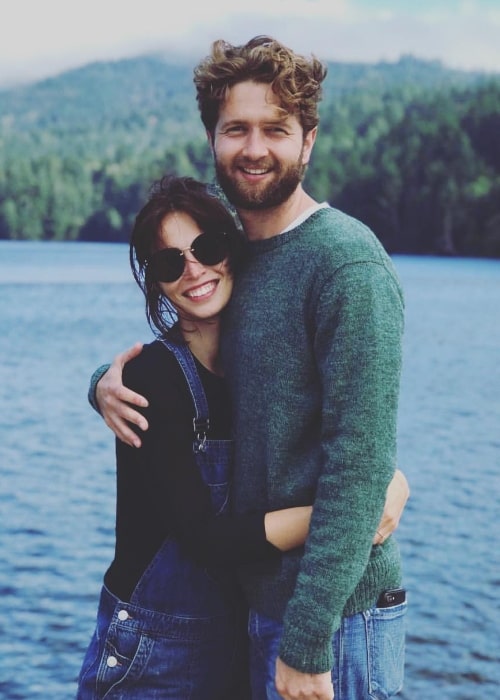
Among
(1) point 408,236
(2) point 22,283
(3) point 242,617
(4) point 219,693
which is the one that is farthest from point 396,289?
(1) point 408,236

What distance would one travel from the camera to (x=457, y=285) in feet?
160

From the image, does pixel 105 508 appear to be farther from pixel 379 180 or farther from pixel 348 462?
pixel 379 180

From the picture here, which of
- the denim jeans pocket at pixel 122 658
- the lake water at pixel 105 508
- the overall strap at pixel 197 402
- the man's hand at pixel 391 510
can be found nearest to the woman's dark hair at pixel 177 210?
the overall strap at pixel 197 402

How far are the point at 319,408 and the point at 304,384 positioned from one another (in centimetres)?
8

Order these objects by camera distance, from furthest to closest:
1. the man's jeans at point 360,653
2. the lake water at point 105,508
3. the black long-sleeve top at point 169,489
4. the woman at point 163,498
→ 1. the lake water at point 105,508
2. the woman at point 163,498
3. the black long-sleeve top at point 169,489
4. the man's jeans at point 360,653

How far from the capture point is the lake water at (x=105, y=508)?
8.68 m

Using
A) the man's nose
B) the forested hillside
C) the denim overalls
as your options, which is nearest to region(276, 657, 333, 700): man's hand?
the denim overalls

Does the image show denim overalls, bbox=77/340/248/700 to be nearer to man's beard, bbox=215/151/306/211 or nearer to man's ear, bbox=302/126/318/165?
man's beard, bbox=215/151/306/211

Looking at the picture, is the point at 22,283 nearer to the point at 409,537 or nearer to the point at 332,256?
the point at 409,537

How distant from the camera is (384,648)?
2.92 m

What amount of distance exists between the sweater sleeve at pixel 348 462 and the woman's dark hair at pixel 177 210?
58 cm

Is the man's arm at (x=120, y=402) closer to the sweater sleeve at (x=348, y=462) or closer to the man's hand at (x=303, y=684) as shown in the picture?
the sweater sleeve at (x=348, y=462)

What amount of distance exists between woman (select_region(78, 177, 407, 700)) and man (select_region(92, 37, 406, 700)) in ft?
0.28

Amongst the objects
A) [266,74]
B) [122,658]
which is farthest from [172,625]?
[266,74]
